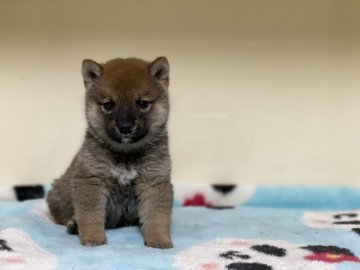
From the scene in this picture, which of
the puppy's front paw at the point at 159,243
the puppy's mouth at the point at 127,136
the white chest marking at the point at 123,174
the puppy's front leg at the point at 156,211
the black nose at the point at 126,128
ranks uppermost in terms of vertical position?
the black nose at the point at 126,128

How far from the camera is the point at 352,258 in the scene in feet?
5.53

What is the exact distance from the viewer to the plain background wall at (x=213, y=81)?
2643 millimetres

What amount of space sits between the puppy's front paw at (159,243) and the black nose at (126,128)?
358 mm

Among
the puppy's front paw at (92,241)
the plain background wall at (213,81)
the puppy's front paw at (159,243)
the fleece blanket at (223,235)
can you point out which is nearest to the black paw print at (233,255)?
the fleece blanket at (223,235)

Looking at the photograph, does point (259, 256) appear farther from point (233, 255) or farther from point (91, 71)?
point (91, 71)

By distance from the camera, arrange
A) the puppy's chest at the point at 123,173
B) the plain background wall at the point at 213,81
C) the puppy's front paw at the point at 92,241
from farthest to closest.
Answer: 1. the plain background wall at the point at 213,81
2. the puppy's chest at the point at 123,173
3. the puppy's front paw at the point at 92,241

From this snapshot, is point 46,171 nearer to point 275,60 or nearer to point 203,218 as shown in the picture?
point 203,218

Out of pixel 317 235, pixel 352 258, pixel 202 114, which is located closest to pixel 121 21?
pixel 202 114

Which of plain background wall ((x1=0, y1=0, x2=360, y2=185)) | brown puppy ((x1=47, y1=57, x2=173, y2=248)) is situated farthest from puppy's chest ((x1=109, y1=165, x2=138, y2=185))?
plain background wall ((x1=0, y1=0, x2=360, y2=185))

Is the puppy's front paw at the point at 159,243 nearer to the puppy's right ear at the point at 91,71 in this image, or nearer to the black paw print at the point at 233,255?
the black paw print at the point at 233,255

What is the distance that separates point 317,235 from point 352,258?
32cm

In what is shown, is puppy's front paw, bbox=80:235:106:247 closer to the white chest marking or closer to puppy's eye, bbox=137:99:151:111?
the white chest marking

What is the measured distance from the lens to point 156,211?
187cm

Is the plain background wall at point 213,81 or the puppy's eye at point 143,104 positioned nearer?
the puppy's eye at point 143,104
